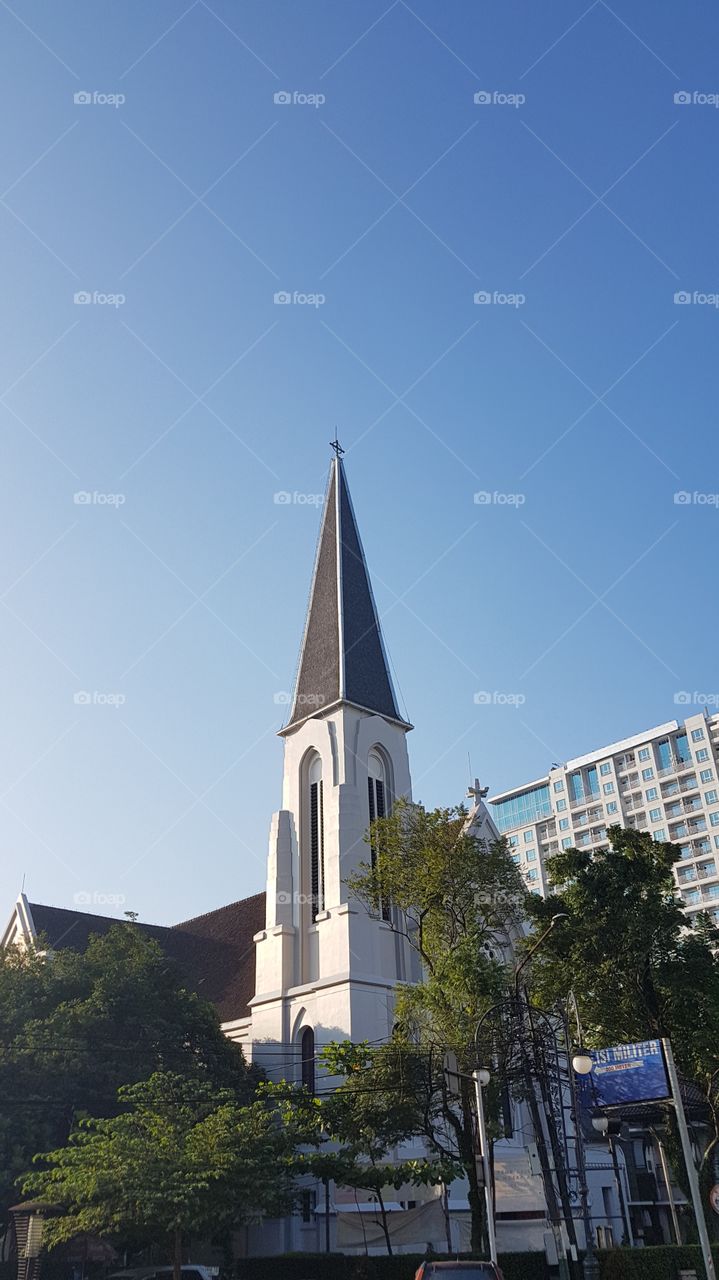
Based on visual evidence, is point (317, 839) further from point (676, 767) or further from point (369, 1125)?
point (676, 767)

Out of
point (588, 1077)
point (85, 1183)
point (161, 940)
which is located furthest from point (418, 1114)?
point (161, 940)

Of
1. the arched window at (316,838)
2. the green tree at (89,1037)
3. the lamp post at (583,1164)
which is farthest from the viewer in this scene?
the arched window at (316,838)

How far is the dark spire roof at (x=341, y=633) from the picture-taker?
145 ft

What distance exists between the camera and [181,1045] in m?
32.9

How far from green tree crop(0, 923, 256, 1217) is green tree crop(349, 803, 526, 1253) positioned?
7.63 meters

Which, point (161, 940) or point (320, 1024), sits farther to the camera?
point (161, 940)

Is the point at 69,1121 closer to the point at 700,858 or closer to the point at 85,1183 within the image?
the point at 85,1183

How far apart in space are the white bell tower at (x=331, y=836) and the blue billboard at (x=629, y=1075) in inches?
458

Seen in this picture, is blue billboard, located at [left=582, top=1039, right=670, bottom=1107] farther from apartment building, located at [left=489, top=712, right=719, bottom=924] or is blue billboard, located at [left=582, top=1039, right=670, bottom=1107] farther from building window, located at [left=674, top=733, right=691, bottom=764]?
building window, located at [left=674, top=733, right=691, bottom=764]

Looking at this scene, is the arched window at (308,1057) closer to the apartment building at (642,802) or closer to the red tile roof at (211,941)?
the red tile roof at (211,941)

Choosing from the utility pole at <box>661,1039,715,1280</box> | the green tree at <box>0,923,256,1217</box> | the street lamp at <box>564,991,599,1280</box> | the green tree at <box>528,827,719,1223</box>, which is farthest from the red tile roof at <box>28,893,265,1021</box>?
the utility pole at <box>661,1039,715,1280</box>

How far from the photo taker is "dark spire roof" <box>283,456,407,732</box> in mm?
44281

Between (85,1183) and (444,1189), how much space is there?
994 centimetres

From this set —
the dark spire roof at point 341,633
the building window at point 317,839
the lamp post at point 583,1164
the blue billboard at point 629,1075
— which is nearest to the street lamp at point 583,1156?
the lamp post at point 583,1164
